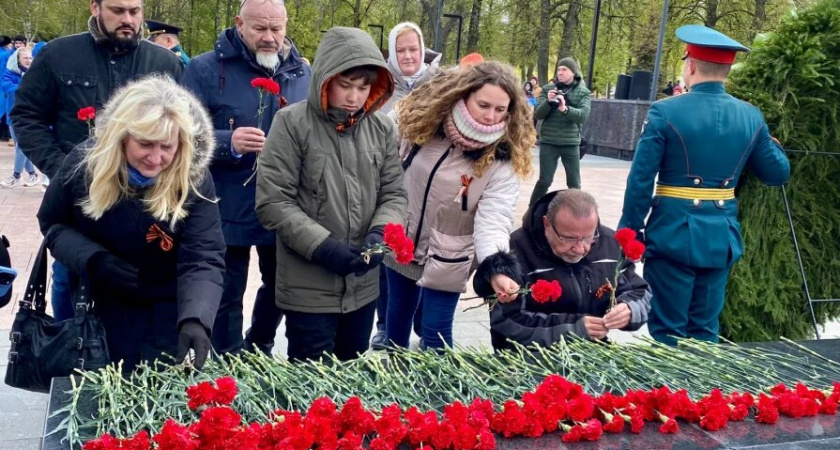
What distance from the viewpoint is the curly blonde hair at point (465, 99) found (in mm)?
3393

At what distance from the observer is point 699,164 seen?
374cm

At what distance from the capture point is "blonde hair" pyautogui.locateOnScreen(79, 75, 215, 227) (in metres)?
2.41

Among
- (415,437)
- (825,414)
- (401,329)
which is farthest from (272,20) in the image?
(825,414)

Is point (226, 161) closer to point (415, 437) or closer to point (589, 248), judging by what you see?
point (589, 248)

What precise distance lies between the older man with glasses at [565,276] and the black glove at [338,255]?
18.9 inches

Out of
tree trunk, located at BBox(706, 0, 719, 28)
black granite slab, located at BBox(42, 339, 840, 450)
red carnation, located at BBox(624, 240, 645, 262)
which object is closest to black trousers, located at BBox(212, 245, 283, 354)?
black granite slab, located at BBox(42, 339, 840, 450)

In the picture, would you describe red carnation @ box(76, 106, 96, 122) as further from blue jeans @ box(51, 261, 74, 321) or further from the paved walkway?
the paved walkway

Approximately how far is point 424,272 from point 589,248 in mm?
862

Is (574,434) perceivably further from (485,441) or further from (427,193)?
(427,193)

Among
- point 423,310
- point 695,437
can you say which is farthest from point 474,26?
point 695,437

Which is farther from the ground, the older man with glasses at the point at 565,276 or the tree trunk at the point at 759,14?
the tree trunk at the point at 759,14

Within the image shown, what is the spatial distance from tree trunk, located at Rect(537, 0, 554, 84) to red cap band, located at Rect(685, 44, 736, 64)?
72.4 ft

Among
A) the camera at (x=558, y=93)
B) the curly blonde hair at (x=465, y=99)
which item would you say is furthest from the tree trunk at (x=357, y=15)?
the curly blonde hair at (x=465, y=99)

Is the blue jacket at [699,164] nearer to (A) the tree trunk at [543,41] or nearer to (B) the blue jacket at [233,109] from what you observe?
(B) the blue jacket at [233,109]
